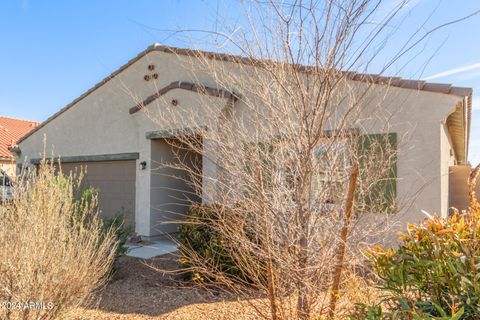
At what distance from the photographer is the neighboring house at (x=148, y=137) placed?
259 inches

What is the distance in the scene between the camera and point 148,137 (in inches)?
394

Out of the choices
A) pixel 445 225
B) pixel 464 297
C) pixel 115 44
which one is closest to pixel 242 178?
pixel 445 225

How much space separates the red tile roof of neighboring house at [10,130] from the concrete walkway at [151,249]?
14.3 meters

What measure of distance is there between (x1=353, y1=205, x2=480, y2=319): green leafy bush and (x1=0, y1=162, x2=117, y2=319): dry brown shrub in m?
3.46

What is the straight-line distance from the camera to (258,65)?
311cm

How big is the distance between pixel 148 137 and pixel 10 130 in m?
18.3

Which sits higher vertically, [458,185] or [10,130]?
[10,130]

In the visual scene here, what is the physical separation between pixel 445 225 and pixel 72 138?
1281 centimetres

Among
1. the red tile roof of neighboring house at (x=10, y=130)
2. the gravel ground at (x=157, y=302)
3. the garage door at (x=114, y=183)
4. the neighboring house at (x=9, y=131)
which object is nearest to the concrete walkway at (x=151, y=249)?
the garage door at (x=114, y=183)

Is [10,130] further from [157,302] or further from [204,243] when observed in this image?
[157,302]

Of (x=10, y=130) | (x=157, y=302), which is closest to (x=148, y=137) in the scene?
(x=157, y=302)

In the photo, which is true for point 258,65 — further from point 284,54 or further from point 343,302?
point 343,302

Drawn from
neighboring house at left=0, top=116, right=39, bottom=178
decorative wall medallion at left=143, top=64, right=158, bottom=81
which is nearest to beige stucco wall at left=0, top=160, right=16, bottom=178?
neighboring house at left=0, top=116, right=39, bottom=178

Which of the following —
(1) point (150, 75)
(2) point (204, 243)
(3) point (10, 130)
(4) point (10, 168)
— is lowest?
(2) point (204, 243)
